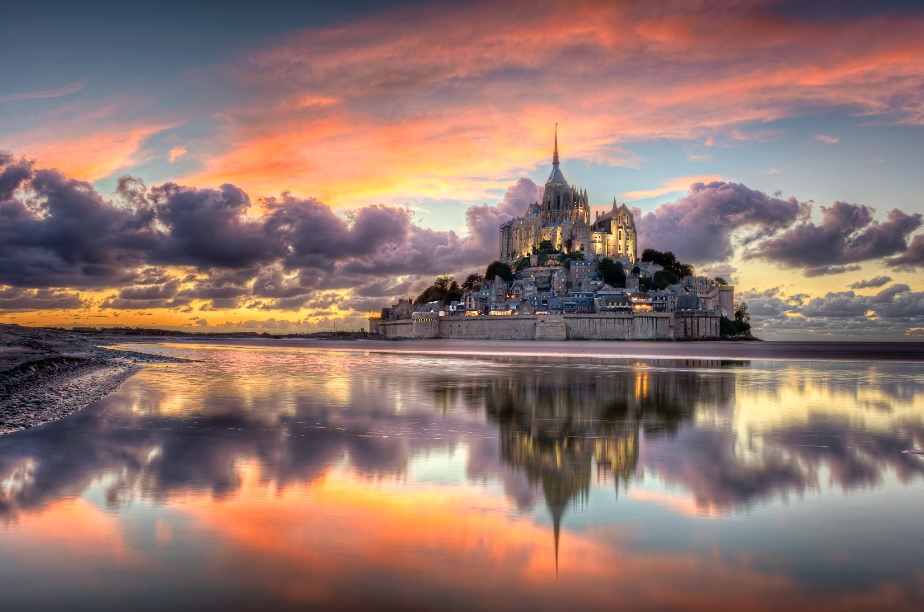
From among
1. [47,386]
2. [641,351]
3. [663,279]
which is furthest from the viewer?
[663,279]

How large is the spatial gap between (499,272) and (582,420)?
103864 millimetres

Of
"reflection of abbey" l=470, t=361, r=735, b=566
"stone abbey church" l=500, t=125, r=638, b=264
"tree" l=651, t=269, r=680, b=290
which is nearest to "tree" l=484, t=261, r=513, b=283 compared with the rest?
"stone abbey church" l=500, t=125, r=638, b=264

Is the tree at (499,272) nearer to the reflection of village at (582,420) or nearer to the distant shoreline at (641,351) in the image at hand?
the distant shoreline at (641,351)

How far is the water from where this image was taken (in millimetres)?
4355

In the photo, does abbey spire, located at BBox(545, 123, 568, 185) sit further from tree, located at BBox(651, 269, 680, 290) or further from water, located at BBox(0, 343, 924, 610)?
water, located at BBox(0, 343, 924, 610)

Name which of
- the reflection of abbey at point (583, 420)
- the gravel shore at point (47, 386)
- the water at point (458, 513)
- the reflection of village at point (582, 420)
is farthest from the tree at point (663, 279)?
the water at point (458, 513)

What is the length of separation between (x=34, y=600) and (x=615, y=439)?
26.7ft

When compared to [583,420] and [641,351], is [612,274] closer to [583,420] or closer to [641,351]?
[641,351]

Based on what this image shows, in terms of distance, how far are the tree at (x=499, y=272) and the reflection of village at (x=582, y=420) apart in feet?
299

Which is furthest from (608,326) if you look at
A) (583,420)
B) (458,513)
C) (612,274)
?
(458,513)

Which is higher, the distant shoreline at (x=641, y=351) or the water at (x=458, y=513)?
the water at (x=458, y=513)

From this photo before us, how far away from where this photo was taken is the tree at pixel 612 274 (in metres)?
103

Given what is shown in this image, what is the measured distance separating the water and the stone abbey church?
103 m

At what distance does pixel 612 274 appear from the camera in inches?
4045
